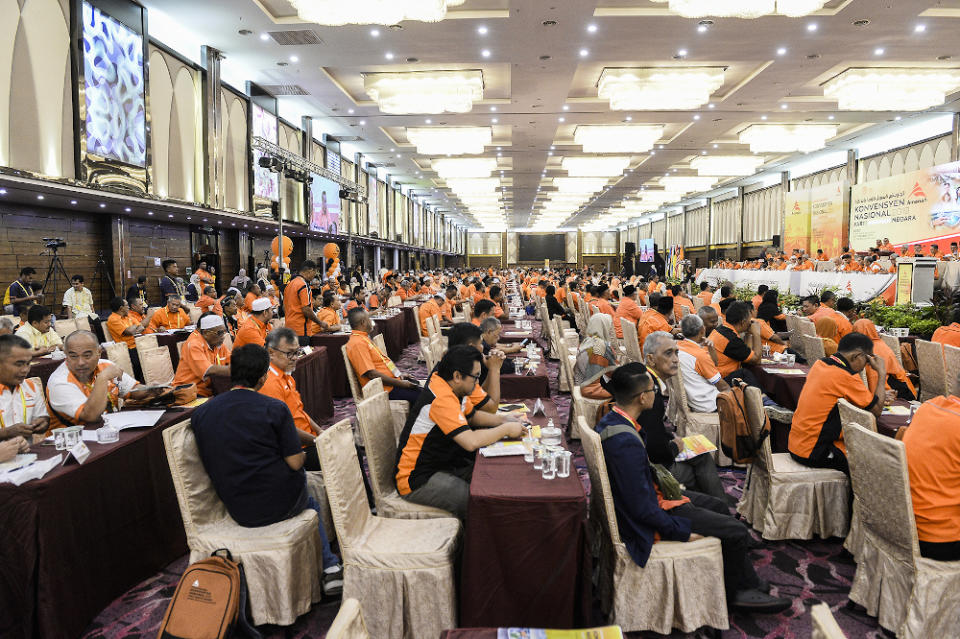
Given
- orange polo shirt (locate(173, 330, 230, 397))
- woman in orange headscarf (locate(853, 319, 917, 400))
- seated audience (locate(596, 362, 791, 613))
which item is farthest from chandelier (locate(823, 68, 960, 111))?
orange polo shirt (locate(173, 330, 230, 397))

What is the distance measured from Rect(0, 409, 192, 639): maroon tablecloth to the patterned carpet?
0.09 metres

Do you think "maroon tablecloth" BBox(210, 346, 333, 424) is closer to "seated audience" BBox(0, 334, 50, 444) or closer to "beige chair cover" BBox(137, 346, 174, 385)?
"beige chair cover" BBox(137, 346, 174, 385)

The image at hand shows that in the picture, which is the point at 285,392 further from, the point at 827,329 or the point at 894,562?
the point at 827,329

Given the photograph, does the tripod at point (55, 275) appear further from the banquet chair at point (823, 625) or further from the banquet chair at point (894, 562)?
the banquet chair at point (894, 562)

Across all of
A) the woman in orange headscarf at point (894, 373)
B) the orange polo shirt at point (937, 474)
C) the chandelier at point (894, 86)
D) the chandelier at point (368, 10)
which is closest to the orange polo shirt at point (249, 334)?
the chandelier at point (368, 10)

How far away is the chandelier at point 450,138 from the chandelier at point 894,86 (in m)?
7.29

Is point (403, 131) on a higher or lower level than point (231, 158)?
higher

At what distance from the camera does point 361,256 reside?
23750 mm

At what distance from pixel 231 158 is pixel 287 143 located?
2544mm

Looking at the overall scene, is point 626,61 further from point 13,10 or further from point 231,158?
point 13,10

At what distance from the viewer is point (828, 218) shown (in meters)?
18.0

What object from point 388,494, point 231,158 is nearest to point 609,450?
point 388,494

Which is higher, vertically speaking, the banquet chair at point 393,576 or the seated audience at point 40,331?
the seated audience at point 40,331

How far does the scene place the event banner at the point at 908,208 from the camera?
41.2 feet
